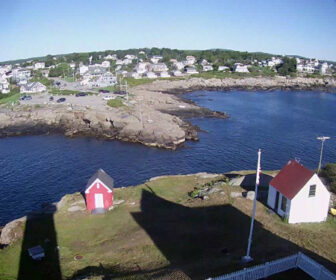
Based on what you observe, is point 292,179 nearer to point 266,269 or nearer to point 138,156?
point 266,269

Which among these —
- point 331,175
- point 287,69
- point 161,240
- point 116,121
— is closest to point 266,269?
point 161,240

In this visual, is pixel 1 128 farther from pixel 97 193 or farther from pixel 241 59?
pixel 241 59

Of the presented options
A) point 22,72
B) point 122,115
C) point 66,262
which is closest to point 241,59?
point 22,72

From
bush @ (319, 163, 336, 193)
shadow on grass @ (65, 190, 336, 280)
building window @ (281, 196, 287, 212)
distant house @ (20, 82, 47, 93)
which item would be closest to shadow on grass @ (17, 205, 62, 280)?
shadow on grass @ (65, 190, 336, 280)

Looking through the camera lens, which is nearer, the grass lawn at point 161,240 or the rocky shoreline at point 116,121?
the grass lawn at point 161,240

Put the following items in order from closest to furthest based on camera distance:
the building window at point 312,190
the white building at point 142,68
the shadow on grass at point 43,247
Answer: the shadow on grass at point 43,247 → the building window at point 312,190 → the white building at point 142,68

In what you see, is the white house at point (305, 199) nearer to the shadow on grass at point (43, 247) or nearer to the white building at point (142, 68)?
the shadow on grass at point (43, 247)

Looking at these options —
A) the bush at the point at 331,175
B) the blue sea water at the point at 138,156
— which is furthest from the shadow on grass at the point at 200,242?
the blue sea water at the point at 138,156
